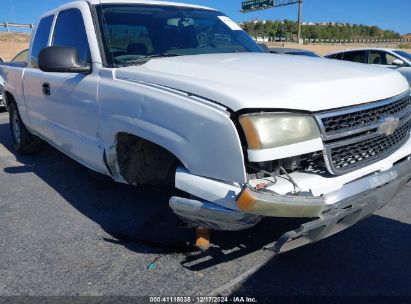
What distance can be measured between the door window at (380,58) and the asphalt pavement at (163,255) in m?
8.59

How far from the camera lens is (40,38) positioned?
15.1ft

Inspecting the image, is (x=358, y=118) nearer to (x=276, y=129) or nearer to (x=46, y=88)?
(x=276, y=129)

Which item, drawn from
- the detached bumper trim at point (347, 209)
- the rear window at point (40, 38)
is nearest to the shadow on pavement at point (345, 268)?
the detached bumper trim at point (347, 209)

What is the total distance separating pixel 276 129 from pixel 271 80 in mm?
351

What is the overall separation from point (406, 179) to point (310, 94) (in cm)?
103

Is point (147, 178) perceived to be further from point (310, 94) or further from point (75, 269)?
point (310, 94)

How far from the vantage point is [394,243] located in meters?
3.18

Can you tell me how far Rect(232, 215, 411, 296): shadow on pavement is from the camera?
260 cm

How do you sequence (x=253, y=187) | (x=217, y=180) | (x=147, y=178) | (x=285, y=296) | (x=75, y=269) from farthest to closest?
(x=147, y=178) < (x=75, y=269) < (x=285, y=296) < (x=217, y=180) < (x=253, y=187)

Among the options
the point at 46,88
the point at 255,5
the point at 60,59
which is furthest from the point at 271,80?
the point at 255,5

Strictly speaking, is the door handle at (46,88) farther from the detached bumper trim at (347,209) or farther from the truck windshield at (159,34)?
the detached bumper trim at (347,209)

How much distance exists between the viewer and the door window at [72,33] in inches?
134

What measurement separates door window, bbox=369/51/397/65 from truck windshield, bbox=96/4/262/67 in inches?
351

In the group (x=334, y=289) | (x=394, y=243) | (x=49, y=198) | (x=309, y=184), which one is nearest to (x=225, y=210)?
(x=309, y=184)
